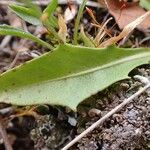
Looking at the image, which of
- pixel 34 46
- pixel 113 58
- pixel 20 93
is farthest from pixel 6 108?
pixel 113 58

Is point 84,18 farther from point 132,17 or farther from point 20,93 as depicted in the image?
point 20,93

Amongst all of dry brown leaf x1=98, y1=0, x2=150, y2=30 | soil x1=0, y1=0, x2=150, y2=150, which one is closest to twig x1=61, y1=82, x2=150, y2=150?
soil x1=0, y1=0, x2=150, y2=150

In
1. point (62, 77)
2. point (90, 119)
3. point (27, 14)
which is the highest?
point (27, 14)

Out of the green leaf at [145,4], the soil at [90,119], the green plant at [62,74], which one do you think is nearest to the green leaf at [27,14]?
the green plant at [62,74]

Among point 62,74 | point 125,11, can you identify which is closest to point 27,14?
point 62,74

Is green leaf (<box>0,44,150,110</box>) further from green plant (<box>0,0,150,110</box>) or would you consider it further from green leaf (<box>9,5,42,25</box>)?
green leaf (<box>9,5,42,25</box>)

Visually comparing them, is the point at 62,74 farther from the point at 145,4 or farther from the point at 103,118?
the point at 145,4

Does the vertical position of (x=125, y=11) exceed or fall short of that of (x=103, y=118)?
it exceeds it
